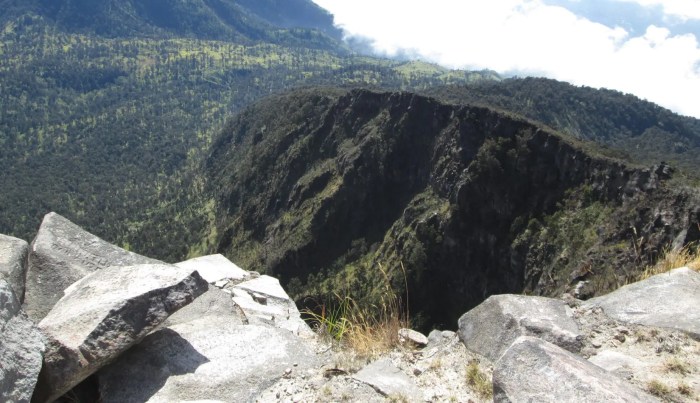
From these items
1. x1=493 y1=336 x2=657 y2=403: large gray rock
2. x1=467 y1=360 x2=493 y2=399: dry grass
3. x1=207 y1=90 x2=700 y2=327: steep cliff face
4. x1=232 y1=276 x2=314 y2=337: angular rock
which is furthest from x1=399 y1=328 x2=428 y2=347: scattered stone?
x1=207 y1=90 x2=700 y2=327: steep cliff face

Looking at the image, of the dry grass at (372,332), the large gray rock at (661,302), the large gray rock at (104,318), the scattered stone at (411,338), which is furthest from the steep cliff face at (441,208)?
the large gray rock at (104,318)

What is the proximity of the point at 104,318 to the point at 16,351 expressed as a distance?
914 millimetres

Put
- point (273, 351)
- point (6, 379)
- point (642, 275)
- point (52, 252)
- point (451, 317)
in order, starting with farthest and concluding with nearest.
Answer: point (451, 317), point (642, 275), point (52, 252), point (273, 351), point (6, 379)

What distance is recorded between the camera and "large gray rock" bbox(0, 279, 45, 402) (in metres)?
5.11

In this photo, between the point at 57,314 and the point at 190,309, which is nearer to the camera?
the point at 57,314

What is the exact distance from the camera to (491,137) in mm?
99125

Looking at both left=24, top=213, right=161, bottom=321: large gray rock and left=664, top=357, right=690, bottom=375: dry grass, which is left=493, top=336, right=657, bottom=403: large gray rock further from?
left=24, top=213, right=161, bottom=321: large gray rock

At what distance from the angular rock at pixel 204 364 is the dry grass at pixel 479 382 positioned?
2003 millimetres

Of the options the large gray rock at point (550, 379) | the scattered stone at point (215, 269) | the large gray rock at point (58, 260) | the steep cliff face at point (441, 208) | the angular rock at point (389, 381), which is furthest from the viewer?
the steep cliff face at point (441, 208)

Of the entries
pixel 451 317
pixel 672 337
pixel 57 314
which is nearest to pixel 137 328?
pixel 57 314

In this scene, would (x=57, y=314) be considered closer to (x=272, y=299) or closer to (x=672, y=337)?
(x=272, y=299)

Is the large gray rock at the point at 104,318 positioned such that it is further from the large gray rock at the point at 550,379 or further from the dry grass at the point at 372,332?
the large gray rock at the point at 550,379

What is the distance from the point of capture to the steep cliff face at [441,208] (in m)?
68.7

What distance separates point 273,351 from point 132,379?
1785 mm
